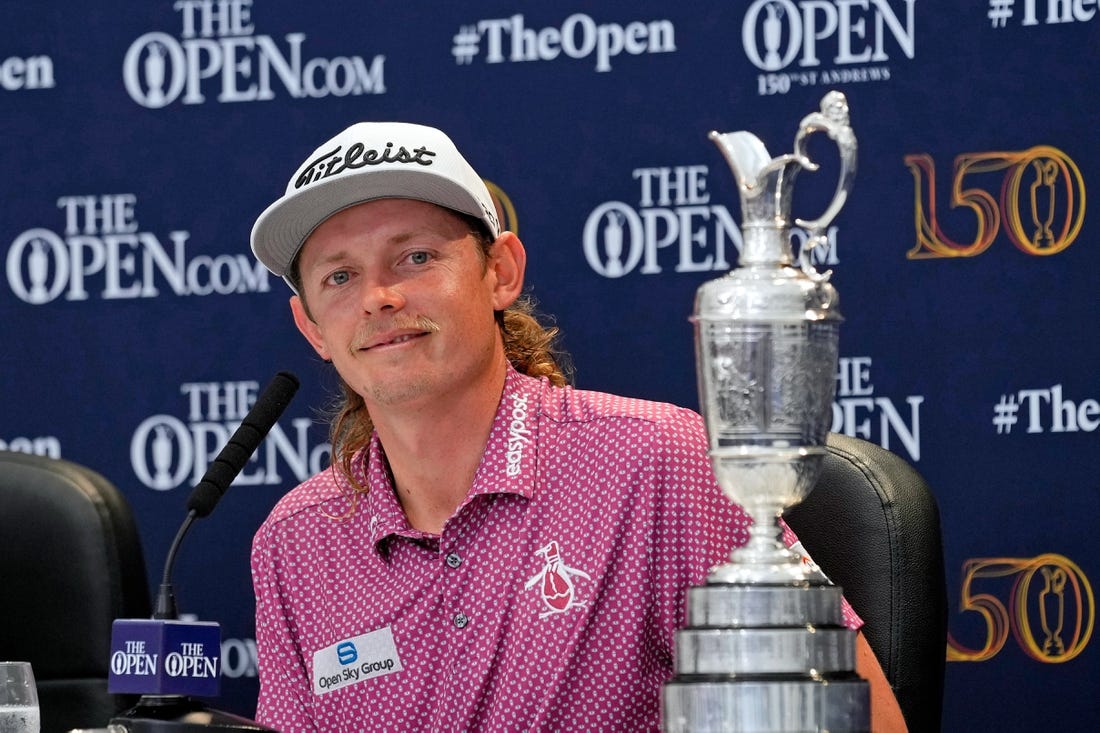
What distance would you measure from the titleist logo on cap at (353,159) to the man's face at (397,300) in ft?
0.23

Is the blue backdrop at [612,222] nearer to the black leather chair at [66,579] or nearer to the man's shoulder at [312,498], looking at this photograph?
the black leather chair at [66,579]

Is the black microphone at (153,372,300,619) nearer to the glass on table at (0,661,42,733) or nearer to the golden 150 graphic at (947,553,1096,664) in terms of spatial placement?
the glass on table at (0,661,42,733)

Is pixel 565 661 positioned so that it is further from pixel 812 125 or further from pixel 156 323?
pixel 156 323

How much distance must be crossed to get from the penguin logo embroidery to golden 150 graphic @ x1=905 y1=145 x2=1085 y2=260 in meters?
1.01

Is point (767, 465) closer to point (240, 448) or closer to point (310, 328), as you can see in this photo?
point (240, 448)

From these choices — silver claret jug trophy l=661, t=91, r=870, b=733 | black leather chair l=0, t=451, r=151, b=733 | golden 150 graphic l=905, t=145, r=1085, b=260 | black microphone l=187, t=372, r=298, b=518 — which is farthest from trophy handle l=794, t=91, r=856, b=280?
black leather chair l=0, t=451, r=151, b=733

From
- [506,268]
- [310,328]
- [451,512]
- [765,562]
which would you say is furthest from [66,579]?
[765,562]

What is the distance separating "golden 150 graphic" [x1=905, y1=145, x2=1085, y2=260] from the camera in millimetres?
2639

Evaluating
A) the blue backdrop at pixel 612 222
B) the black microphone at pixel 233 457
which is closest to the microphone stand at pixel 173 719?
the black microphone at pixel 233 457

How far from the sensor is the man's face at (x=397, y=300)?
1.96m

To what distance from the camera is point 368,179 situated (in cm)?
194

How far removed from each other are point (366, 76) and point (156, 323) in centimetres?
58

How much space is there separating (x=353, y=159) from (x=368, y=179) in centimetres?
3

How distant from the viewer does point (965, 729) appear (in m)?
2.64
